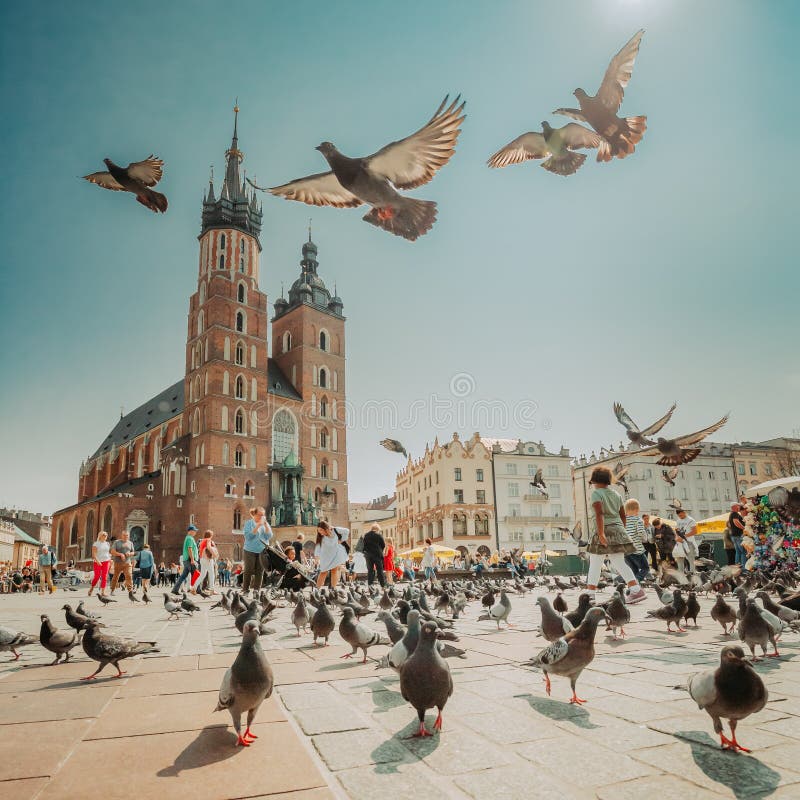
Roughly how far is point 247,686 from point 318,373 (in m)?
54.4

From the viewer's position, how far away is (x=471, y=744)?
7.98 feet

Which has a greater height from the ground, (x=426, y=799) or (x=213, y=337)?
(x=213, y=337)

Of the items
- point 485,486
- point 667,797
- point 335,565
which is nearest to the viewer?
point 667,797

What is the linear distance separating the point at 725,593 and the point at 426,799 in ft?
31.6

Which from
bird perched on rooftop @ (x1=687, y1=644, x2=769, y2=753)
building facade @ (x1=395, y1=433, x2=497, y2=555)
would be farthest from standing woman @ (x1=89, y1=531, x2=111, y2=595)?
building facade @ (x1=395, y1=433, x2=497, y2=555)

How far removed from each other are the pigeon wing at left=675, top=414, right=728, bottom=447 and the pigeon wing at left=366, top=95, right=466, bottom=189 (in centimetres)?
511

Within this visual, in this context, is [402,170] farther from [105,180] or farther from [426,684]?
[426,684]

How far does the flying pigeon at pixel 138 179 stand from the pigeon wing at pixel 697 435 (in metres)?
6.99

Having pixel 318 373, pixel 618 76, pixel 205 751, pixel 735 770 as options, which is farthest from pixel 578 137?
pixel 318 373

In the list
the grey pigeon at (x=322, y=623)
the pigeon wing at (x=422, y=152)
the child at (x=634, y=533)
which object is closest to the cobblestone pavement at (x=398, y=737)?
the grey pigeon at (x=322, y=623)

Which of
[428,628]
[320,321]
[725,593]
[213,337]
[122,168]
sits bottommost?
[725,593]

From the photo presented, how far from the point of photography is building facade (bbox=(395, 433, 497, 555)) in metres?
54.8

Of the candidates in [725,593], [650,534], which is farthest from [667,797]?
[650,534]

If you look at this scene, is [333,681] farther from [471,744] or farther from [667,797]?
[667,797]
